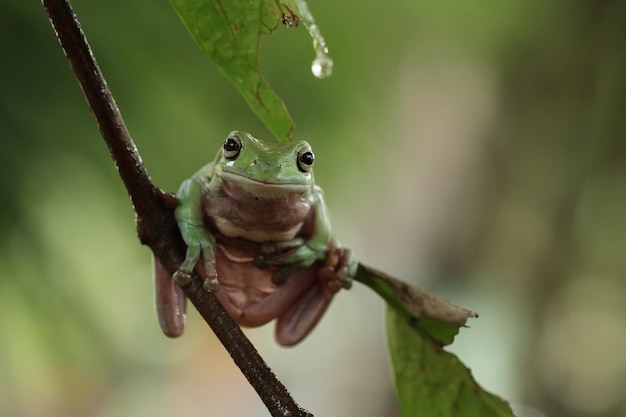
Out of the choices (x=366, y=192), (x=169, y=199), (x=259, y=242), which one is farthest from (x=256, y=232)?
(x=366, y=192)

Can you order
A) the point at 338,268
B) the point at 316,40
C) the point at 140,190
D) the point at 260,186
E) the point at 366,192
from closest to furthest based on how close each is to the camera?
A: 1. the point at 316,40
2. the point at 140,190
3. the point at 260,186
4. the point at 338,268
5. the point at 366,192

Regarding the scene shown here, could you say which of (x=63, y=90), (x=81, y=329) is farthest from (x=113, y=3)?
(x=81, y=329)

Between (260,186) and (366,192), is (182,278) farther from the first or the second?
(366,192)

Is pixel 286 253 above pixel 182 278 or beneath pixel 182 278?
above

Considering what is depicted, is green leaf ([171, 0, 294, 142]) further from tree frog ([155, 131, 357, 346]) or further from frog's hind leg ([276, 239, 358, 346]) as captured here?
frog's hind leg ([276, 239, 358, 346])

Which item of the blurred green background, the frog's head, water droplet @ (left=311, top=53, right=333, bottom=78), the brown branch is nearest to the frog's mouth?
the frog's head

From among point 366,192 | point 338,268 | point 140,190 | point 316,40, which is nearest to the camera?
point 316,40

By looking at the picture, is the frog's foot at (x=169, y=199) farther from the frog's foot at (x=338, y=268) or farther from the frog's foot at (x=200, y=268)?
the frog's foot at (x=338, y=268)
